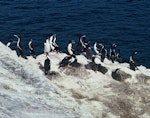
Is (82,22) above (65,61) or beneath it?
beneath

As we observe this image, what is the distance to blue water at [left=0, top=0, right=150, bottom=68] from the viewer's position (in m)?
56.1

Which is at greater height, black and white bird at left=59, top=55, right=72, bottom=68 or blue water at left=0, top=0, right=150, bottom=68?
black and white bird at left=59, top=55, right=72, bottom=68

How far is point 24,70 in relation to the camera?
30234 mm

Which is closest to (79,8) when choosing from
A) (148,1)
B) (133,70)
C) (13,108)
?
(148,1)

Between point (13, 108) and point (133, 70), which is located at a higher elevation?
point (13, 108)

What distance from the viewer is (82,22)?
205 ft

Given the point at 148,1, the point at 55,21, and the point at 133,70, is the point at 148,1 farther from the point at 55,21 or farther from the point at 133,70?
the point at 133,70

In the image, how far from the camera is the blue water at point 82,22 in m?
56.1

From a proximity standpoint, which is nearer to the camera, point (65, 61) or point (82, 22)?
point (65, 61)

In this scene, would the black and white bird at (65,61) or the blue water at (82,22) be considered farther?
the blue water at (82,22)

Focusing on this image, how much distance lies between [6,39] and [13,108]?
111ft

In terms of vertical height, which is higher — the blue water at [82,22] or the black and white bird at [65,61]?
the black and white bird at [65,61]

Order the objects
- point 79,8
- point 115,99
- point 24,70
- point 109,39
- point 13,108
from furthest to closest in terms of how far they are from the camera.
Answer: point 79,8, point 109,39, point 115,99, point 24,70, point 13,108

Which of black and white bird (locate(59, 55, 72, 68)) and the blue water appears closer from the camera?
black and white bird (locate(59, 55, 72, 68))
